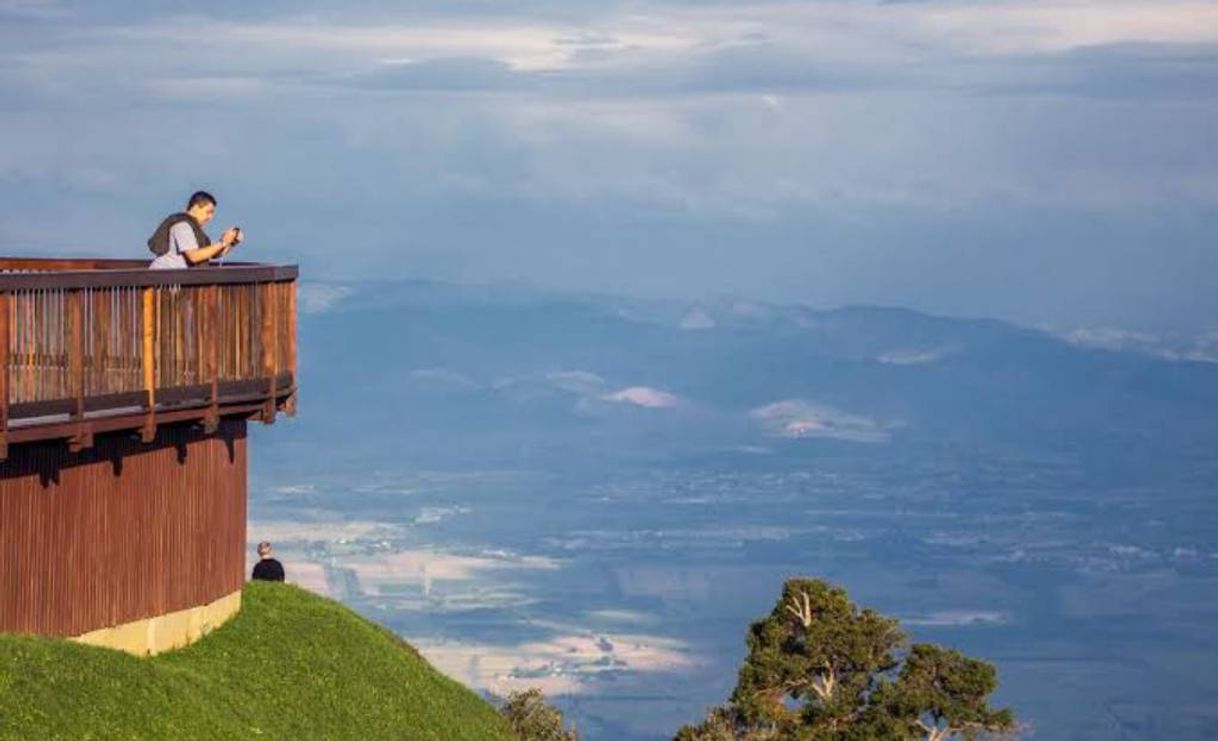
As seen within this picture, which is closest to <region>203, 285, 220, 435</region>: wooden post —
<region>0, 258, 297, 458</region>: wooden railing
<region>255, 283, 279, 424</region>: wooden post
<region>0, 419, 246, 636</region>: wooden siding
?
<region>0, 258, 297, 458</region>: wooden railing

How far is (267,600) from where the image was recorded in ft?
101

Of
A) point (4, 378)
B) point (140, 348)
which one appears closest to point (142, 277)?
point (140, 348)

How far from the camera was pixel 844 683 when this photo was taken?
138ft

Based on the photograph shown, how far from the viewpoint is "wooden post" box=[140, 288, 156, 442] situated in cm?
2452

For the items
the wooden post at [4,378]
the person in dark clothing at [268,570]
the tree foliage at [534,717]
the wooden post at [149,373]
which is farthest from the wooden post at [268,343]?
the tree foliage at [534,717]

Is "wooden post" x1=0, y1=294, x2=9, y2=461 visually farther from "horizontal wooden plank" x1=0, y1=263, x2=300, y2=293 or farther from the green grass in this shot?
the green grass

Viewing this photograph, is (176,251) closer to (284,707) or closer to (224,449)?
(224,449)

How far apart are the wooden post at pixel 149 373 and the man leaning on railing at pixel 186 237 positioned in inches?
60.9

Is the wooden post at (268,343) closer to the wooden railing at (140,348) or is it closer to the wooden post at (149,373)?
the wooden railing at (140,348)

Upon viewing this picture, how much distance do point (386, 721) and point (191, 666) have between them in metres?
2.35

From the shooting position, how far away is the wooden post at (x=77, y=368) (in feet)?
76.3

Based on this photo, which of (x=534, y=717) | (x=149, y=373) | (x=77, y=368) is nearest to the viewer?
(x=77, y=368)

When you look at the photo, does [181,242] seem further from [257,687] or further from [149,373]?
[257,687]

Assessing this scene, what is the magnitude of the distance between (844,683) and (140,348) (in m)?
19.2
